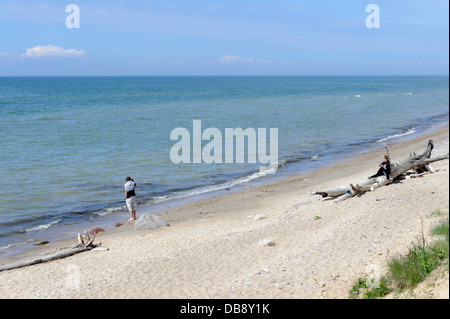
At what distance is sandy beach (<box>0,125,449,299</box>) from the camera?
32.8 ft

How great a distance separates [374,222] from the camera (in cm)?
1305

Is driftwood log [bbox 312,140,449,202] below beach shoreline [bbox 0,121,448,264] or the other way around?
the other way around

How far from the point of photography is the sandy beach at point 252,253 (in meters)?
9.99

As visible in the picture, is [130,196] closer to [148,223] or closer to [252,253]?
[148,223]

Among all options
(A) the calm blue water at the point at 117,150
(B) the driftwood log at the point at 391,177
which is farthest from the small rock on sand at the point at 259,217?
(A) the calm blue water at the point at 117,150

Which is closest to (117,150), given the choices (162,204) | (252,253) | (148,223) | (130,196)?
(162,204)

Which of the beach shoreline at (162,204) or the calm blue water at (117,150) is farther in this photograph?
the calm blue water at (117,150)

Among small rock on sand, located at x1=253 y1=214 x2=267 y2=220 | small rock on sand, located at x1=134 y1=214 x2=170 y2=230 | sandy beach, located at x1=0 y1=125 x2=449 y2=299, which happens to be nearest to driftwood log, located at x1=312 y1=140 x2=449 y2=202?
sandy beach, located at x1=0 y1=125 x2=449 y2=299

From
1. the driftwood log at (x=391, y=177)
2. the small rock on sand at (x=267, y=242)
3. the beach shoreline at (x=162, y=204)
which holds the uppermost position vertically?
the driftwood log at (x=391, y=177)

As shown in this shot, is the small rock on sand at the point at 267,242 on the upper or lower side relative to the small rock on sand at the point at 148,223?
upper

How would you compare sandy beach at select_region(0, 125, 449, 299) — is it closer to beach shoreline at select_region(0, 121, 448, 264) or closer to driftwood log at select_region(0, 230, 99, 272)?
driftwood log at select_region(0, 230, 99, 272)

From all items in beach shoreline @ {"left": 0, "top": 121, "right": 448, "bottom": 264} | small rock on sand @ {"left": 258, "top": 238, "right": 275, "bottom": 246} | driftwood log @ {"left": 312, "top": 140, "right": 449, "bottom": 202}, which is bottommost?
beach shoreline @ {"left": 0, "top": 121, "right": 448, "bottom": 264}

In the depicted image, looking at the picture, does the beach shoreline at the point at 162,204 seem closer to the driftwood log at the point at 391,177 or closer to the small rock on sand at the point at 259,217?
the small rock on sand at the point at 259,217
